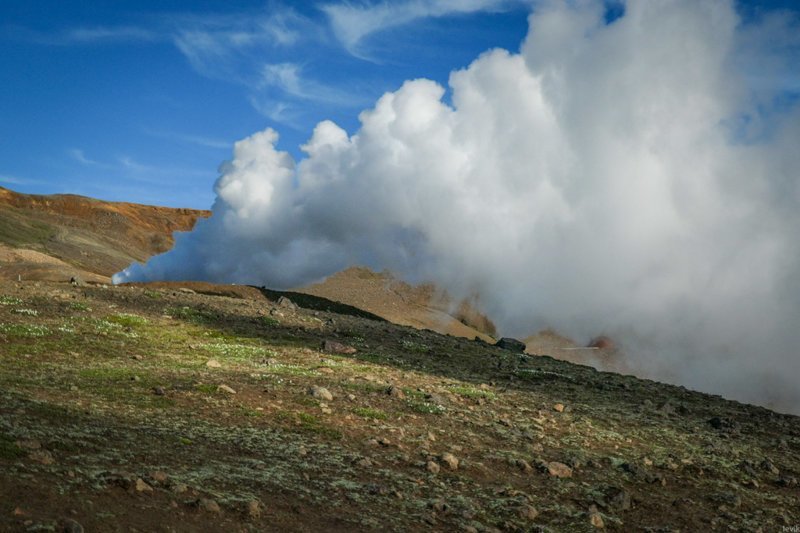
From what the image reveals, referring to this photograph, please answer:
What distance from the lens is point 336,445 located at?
617 inches

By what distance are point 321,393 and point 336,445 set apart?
15.8 ft

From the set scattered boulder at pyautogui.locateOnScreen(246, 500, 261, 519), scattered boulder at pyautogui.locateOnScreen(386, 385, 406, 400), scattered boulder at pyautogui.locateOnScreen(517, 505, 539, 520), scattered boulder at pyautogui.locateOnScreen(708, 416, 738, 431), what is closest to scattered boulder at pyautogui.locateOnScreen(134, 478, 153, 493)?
scattered boulder at pyautogui.locateOnScreen(246, 500, 261, 519)

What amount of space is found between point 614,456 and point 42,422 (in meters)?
14.0

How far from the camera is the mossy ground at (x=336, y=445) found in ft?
35.9

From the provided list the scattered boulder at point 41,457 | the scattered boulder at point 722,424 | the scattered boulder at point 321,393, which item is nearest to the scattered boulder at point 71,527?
the scattered boulder at point 41,457

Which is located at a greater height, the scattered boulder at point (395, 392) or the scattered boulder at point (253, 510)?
the scattered boulder at point (395, 392)

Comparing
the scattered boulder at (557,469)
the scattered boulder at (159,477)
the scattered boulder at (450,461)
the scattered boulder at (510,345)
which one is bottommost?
the scattered boulder at (159,477)

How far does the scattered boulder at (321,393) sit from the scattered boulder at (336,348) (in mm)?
12193

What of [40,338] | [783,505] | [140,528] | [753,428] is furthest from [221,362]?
[753,428]

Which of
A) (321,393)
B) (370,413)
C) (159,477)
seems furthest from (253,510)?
(321,393)

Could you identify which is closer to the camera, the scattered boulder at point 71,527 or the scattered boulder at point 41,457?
the scattered boulder at point 71,527

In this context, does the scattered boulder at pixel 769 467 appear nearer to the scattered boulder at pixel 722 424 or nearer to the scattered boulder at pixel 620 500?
the scattered boulder at pixel 722 424

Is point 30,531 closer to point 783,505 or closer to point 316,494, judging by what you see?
point 316,494

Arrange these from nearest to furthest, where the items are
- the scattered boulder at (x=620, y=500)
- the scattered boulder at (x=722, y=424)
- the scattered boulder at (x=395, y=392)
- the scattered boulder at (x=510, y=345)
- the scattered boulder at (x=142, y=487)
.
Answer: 1. the scattered boulder at (x=142, y=487)
2. the scattered boulder at (x=620, y=500)
3. the scattered boulder at (x=395, y=392)
4. the scattered boulder at (x=722, y=424)
5. the scattered boulder at (x=510, y=345)
